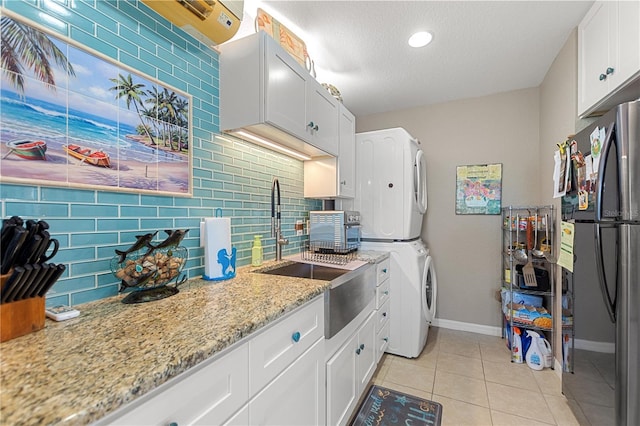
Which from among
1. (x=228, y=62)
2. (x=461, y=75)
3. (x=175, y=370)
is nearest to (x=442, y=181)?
(x=461, y=75)

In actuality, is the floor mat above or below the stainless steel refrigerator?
below

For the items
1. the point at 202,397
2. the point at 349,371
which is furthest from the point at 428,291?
the point at 202,397

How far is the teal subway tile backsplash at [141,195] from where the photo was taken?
907mm

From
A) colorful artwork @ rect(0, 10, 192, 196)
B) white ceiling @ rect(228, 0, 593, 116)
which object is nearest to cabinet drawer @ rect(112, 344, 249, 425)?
colorful artwork @ rect(0, 10, 192, 196)

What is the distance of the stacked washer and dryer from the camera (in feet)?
7.82

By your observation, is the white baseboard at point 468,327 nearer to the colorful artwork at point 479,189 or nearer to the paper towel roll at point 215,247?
the colorful artwork at point 479,189

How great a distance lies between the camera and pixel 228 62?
1.51 metres

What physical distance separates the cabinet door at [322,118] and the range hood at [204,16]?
61 centimetres

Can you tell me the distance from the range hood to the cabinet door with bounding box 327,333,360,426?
5.60 feet

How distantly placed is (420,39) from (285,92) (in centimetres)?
118

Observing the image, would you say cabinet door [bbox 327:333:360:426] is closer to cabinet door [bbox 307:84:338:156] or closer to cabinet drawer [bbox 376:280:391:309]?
cabinet drawer [bbox 376:280:391:309]

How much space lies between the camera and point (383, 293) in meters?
2.23

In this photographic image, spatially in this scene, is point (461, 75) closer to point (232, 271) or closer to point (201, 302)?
point (232, 271)

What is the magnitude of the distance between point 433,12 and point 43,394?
2.36 meters
